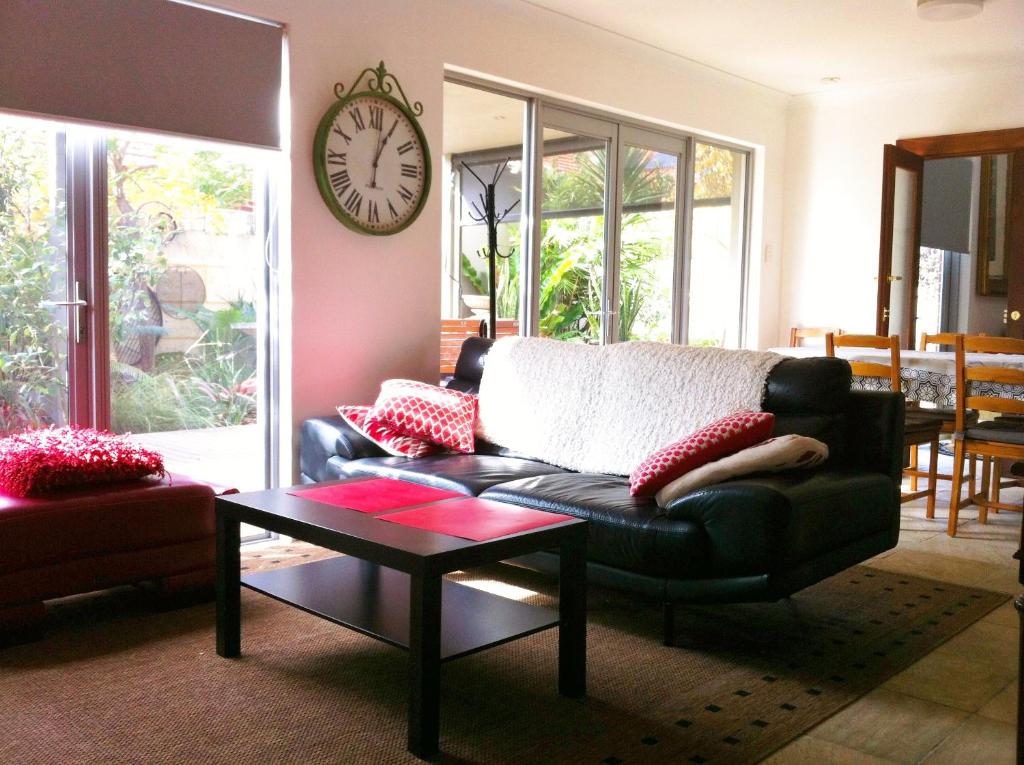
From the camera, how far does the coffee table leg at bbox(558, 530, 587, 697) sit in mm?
2385

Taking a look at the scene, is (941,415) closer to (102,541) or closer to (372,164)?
(372,164)

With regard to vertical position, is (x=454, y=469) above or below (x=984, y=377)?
below

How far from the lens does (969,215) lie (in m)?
8.91

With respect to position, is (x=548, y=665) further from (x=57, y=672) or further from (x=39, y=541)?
(x=39, y=541)

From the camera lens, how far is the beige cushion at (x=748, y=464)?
275 centimetres

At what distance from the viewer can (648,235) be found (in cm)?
601

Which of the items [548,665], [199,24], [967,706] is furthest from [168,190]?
[967,706]

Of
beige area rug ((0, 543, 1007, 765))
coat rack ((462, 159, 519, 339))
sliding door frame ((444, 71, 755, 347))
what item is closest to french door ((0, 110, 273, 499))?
beige area rug ((0, 543, 1007, 765))

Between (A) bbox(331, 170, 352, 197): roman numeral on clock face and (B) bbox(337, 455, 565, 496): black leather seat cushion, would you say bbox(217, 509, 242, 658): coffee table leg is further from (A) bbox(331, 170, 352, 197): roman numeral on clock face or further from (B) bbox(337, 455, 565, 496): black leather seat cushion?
(A) bbox(331, 170, 352, 197): roman numeral on clock face

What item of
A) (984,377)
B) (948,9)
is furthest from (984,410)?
(948,9)

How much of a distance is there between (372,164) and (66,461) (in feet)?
6.28

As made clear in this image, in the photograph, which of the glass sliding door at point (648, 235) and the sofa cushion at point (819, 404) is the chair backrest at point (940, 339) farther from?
the sofa cushion at point (819, 404)

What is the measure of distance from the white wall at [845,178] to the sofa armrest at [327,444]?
4095mm

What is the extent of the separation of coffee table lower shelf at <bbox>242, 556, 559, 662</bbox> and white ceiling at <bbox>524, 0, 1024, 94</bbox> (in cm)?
319
